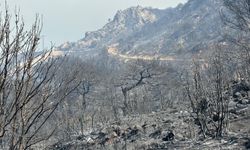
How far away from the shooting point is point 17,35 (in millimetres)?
4867

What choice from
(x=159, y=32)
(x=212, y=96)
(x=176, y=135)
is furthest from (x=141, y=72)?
(x=159, y=32)

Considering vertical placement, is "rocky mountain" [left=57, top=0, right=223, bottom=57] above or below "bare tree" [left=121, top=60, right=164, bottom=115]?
above

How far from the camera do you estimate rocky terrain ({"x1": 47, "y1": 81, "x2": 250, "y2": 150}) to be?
13812 millimetres

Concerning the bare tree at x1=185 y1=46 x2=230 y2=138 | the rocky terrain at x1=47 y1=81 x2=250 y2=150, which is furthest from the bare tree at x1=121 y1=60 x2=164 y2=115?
the bare tree at x1=185 y1=46 x2=230 y2=138

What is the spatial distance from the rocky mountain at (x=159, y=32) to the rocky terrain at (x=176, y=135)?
5094 centimetres

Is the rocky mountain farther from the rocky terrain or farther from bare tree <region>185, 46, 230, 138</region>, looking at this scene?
bare tree <region>185, 46, 230, 138</region>

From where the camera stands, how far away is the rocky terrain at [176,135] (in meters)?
13.8

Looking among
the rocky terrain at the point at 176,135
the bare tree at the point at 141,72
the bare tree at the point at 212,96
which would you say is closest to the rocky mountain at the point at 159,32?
the bare tree at the point at 141,72

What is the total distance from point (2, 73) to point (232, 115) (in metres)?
14.9

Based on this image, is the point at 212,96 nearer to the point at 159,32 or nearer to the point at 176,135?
the point at 176,135

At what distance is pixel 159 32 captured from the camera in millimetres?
143750

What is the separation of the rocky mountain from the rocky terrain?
5094 centimetres

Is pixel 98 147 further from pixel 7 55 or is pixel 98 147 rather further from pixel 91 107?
pixel 91 107

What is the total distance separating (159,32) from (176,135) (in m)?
128
